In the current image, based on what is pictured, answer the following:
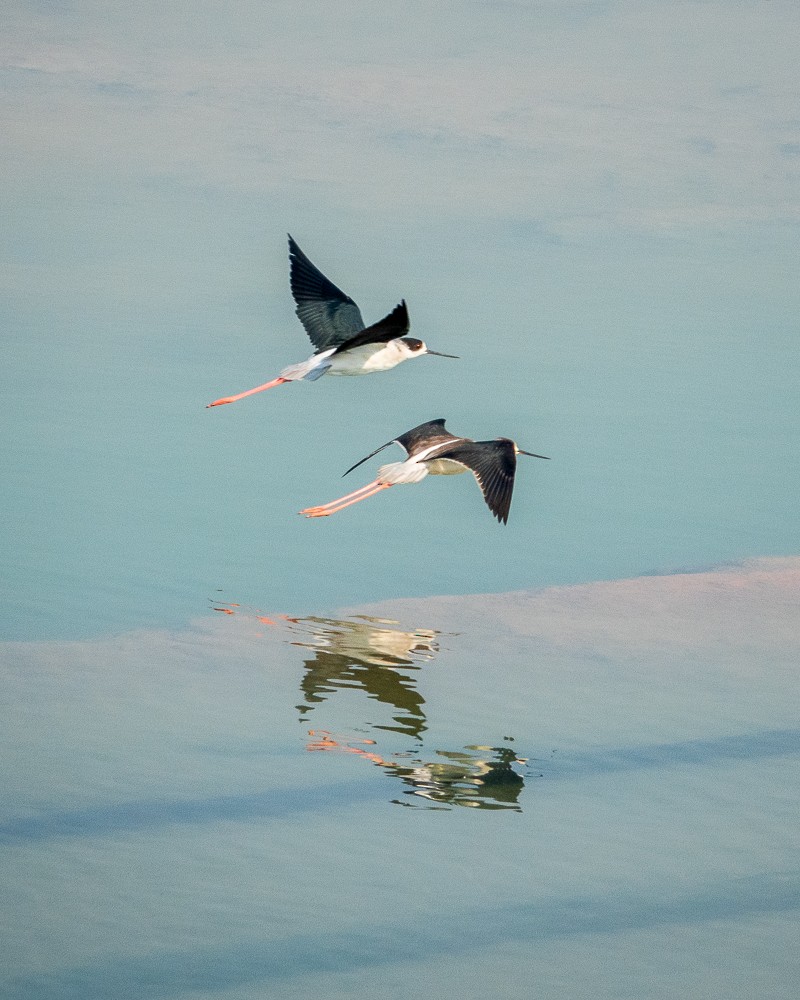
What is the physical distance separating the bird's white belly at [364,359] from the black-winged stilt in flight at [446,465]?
2.25 feet

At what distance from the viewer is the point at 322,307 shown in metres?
10.2

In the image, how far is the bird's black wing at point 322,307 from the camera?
33.4ft

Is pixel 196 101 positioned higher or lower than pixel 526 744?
higher

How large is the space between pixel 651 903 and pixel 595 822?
0.59 metres

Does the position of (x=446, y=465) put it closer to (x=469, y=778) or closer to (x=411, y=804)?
(x=469, y=778)

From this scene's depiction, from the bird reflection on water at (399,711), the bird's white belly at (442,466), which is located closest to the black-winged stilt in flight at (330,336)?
the bird's white belly at (442,466)

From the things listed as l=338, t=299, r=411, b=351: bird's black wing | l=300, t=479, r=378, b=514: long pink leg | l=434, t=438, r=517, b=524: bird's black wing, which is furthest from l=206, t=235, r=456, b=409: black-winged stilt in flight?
l=434, t=438, r=517, b=524: bird's black wing

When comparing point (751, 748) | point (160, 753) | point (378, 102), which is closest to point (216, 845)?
point (160, 753)

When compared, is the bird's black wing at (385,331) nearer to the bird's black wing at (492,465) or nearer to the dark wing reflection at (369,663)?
the bird's black wing at (492,465)

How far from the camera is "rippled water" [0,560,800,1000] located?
5.19m

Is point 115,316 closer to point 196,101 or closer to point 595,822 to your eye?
point 196,101

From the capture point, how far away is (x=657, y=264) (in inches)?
587

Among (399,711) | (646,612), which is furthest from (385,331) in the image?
(399,711)

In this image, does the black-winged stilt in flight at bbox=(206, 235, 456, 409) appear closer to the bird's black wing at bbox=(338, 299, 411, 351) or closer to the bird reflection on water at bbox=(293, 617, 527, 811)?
the bird's black wing at bbox=(338, 299, 411, 351)
